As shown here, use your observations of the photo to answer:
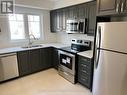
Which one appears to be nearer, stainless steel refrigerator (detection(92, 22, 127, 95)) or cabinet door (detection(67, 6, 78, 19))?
stainless steel refrigerator (detection(92, 22, 127, 95))

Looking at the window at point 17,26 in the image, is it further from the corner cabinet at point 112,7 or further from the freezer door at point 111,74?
the freezer door at point 111,74

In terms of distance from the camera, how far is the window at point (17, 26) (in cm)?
361

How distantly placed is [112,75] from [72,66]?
48.2 inches

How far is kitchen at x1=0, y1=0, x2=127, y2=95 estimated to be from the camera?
2018 mm

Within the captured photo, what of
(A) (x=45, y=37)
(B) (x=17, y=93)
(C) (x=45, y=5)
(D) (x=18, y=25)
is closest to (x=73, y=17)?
(C) (x=45, y=5)

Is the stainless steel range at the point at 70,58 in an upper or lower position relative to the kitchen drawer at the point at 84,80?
upper

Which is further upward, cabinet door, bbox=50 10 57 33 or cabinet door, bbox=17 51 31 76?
cabinet door, bbox=50 10 57 33

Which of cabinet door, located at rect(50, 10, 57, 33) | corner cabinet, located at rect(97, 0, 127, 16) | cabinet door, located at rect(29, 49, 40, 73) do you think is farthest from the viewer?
cabinet door, located at rect(50, 10, 57, 33)

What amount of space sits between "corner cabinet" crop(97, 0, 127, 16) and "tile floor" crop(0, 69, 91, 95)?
1.91m

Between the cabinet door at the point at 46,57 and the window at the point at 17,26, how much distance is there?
98 centimetres

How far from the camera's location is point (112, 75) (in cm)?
194

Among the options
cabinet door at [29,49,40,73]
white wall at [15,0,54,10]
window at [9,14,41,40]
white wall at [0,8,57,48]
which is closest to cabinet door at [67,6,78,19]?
white wall at [15,0,54,10]

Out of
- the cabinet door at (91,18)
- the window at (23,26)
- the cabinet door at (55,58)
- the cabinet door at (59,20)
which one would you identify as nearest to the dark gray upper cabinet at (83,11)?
the cabinet door at (91,18)

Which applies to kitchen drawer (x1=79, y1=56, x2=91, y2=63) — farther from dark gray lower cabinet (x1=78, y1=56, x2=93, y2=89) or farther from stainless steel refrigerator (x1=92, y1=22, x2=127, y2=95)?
stainless steel refrigerator (x1=92, y1=22, x2=127, y2=95)
